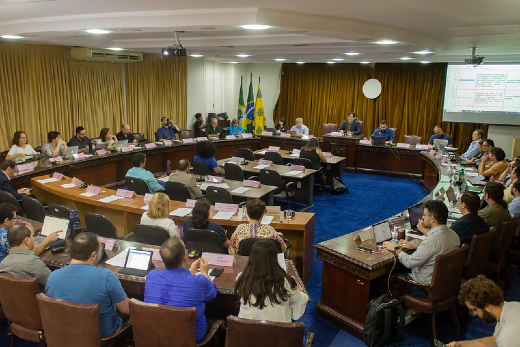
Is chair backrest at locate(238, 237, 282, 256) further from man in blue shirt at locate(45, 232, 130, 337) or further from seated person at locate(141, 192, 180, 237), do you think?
man in blue shirt at locate(45, 232, 130, 337)

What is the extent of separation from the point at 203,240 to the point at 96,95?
672 centimetres

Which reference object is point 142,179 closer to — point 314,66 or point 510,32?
point 510,32

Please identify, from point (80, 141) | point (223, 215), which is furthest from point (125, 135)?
point (223, 215)

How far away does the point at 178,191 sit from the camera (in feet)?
17.1

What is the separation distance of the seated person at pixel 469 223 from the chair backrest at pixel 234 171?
3488mm

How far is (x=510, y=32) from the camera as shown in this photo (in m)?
5.10

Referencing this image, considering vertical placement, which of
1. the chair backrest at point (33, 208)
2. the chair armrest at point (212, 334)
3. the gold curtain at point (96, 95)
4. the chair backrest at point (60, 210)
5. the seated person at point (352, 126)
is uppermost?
the gold curtain at point (96, 95)

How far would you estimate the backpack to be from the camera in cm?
315

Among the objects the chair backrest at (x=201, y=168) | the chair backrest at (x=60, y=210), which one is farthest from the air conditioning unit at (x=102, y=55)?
the chair backrest at (x=60, y=210)

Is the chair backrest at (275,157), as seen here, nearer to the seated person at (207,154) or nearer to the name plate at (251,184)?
the seated person at (207,154)

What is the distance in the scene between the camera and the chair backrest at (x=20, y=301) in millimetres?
2553

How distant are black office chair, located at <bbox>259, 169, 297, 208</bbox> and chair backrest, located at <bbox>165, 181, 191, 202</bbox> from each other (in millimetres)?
1532

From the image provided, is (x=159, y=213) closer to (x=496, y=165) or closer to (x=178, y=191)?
(x=178, y=191)

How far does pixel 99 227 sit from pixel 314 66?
388 inches
